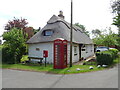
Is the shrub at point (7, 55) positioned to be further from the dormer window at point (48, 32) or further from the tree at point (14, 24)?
the tree at point (14, 24)

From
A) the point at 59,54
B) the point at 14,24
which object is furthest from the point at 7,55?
the point at 14,24

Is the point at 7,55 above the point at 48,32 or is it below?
below

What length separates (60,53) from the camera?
11891 mm

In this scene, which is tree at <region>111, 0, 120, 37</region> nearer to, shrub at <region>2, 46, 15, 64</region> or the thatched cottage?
the thatched cottage

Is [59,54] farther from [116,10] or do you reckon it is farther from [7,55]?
[116,10]

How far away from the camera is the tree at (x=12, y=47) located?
16.2 m

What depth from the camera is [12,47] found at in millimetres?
16203

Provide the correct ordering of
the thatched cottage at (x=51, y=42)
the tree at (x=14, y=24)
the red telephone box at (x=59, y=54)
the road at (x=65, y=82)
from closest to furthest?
the road at (x=65, y=82), the red telephone box at (x=59, y=54), the thatched cottage at (x=51, y=42), the tree at (x=14, y=24)

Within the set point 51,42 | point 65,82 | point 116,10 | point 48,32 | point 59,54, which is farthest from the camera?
point 116,10

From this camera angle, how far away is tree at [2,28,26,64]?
16156 mm

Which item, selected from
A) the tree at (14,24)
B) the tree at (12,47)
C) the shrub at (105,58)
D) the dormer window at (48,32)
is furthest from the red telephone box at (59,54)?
the tree at (14,24)

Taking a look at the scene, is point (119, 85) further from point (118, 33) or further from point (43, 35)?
point (118, 33)

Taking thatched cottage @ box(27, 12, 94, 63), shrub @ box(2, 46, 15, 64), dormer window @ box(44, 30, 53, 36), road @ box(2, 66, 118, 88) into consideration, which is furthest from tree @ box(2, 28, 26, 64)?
road @ box(2, 66, 118, 88)

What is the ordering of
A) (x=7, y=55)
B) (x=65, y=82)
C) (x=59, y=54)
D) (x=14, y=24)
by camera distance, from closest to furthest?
(x=65, y=82) → (x=59, y=54) → (x=7, y=55) → (x=14, y=24)
